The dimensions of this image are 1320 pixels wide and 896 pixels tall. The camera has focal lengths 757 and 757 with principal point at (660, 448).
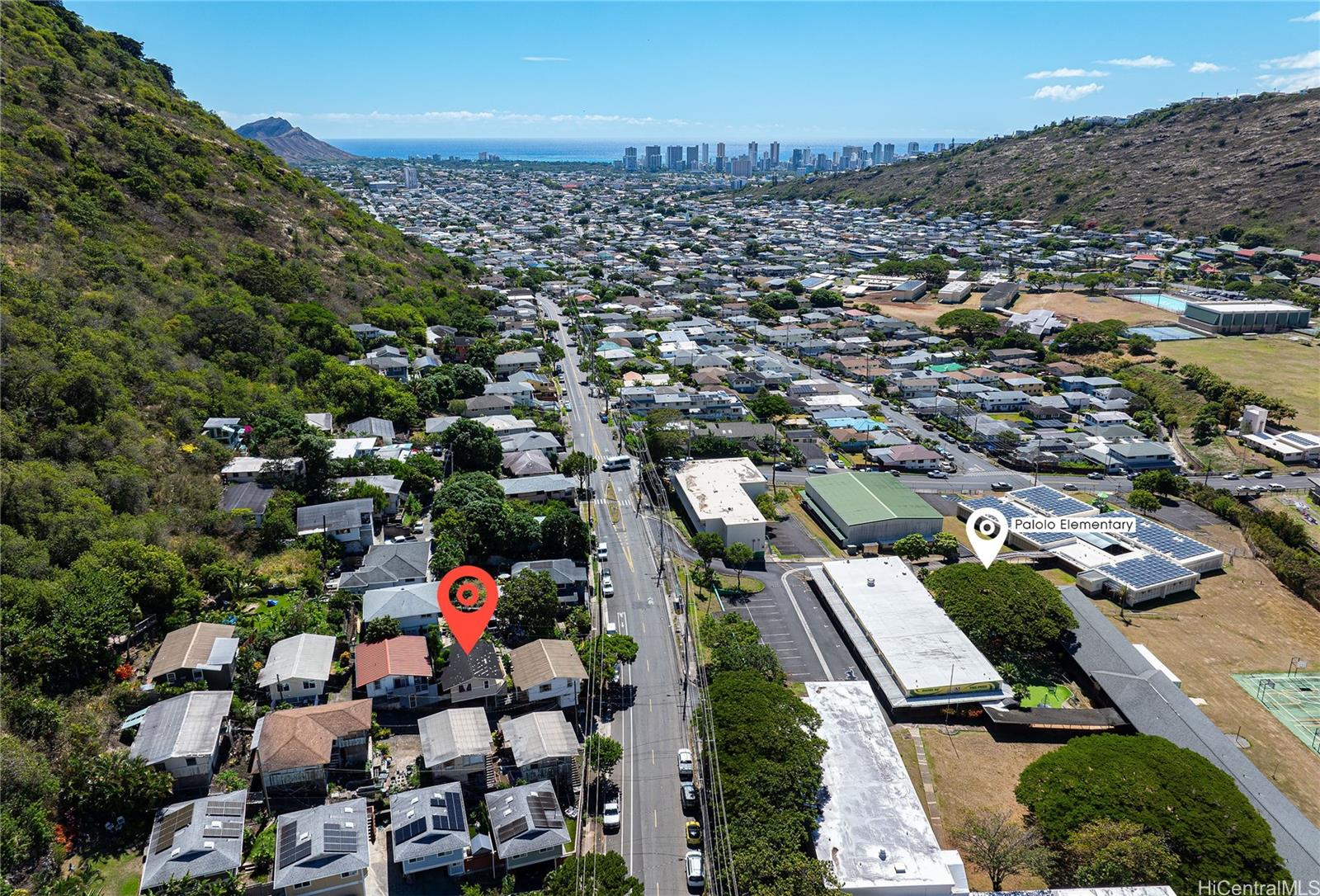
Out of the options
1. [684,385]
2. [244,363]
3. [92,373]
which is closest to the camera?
[92,373]

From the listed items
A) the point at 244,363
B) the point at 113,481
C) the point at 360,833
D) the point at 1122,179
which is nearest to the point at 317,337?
the point at 244,363

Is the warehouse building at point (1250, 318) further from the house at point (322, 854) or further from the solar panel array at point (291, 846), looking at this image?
the solar panel array at point (291, 846)

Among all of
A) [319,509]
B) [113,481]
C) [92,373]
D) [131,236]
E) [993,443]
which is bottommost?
[993,443]

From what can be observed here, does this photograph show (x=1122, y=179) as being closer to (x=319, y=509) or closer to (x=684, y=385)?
(x=684, y=385)

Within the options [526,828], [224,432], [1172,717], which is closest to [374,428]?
[224,432]

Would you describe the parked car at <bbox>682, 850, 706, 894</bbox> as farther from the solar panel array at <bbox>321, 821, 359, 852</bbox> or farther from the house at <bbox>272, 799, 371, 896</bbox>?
the solar panel array at <bbox>321, 821, 359, 852</bbox>

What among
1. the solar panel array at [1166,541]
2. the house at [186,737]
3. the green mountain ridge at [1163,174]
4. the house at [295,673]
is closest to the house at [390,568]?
the house at [295,673]

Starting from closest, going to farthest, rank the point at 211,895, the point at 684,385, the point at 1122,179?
the point at 211,895 < the point at 684,385 < the point at 1122,179

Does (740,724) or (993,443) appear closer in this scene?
(740,724)
